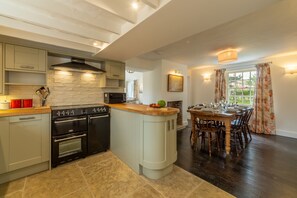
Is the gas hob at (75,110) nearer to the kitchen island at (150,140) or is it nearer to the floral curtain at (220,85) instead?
the kitchen island at (150,140)

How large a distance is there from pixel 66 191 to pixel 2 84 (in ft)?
6.27

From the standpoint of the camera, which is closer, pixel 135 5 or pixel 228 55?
pixel 135 5

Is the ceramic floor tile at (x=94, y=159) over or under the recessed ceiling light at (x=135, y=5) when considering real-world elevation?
under

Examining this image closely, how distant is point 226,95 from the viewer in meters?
5.28

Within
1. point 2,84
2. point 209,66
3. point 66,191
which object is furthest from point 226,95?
point 2,84

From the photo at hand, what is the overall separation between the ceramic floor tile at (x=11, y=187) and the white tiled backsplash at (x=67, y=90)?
133cm

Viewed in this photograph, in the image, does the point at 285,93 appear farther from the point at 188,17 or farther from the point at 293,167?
the point at 188,17

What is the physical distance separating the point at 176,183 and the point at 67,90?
2.80m

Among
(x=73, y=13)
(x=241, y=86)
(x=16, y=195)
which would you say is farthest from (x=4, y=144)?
(x=241, y=86)

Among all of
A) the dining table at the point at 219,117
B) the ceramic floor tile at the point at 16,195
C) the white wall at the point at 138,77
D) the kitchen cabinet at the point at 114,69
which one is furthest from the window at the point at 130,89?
the ceramic floor tile at the point at 16,195

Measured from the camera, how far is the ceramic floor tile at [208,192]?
64.6 inches

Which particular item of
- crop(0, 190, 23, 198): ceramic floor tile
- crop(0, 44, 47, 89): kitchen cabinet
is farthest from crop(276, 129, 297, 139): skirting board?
crop(0, 44, 47, 89): kitchen cabinet

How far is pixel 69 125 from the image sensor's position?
2.37 meters

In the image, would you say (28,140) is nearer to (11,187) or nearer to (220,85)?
(11,187)
